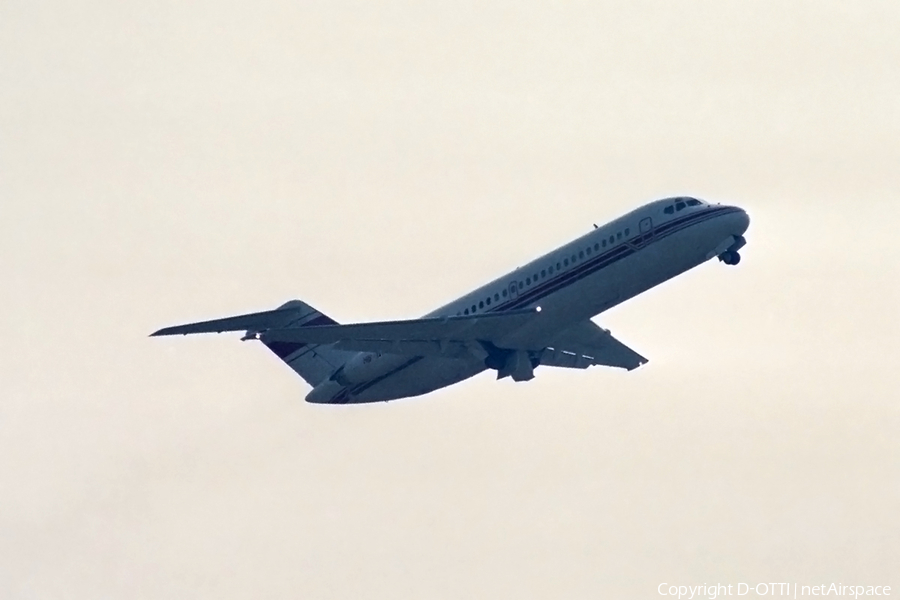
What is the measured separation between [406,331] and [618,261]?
11.3m

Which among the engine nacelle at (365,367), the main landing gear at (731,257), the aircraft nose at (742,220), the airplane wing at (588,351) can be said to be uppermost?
the aircraft nose at (742,220)

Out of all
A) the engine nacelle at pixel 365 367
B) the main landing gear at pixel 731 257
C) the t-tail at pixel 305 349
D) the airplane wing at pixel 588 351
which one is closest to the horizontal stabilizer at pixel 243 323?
the t-tail at pixel 305 349

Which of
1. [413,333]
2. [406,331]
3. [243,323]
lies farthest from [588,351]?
[243,323]

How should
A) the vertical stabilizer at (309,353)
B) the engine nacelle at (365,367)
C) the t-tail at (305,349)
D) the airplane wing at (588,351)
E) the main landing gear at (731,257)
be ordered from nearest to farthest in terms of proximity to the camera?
the main landing gear at (731,257) → the engine nacelle at (365,367) → the airplane wing at (588,351) → the t-tail at (305,349) → the vertical stabilizer at (309,353)

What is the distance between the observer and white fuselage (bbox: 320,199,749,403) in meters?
Result: 76.4

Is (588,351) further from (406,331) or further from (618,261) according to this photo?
(406,331)

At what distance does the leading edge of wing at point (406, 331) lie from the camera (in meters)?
79.4

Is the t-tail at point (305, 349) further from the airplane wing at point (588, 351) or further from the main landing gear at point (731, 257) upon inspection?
the main landing gear at point (731, 257)

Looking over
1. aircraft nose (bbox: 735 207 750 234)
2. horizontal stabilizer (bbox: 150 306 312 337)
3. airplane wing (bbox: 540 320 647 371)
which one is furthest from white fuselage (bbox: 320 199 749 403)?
horizontal stabilizer (bbox: 150 306 312 337)

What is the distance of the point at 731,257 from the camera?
7731 cm

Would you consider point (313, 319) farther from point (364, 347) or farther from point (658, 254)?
point (658, 254)

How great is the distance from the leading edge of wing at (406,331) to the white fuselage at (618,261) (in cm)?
132

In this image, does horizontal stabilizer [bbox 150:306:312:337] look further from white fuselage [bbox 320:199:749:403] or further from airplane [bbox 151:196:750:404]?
white fuselage [bbox 320:199:749:403]

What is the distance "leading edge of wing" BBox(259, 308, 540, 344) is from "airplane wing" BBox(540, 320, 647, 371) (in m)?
4.50
